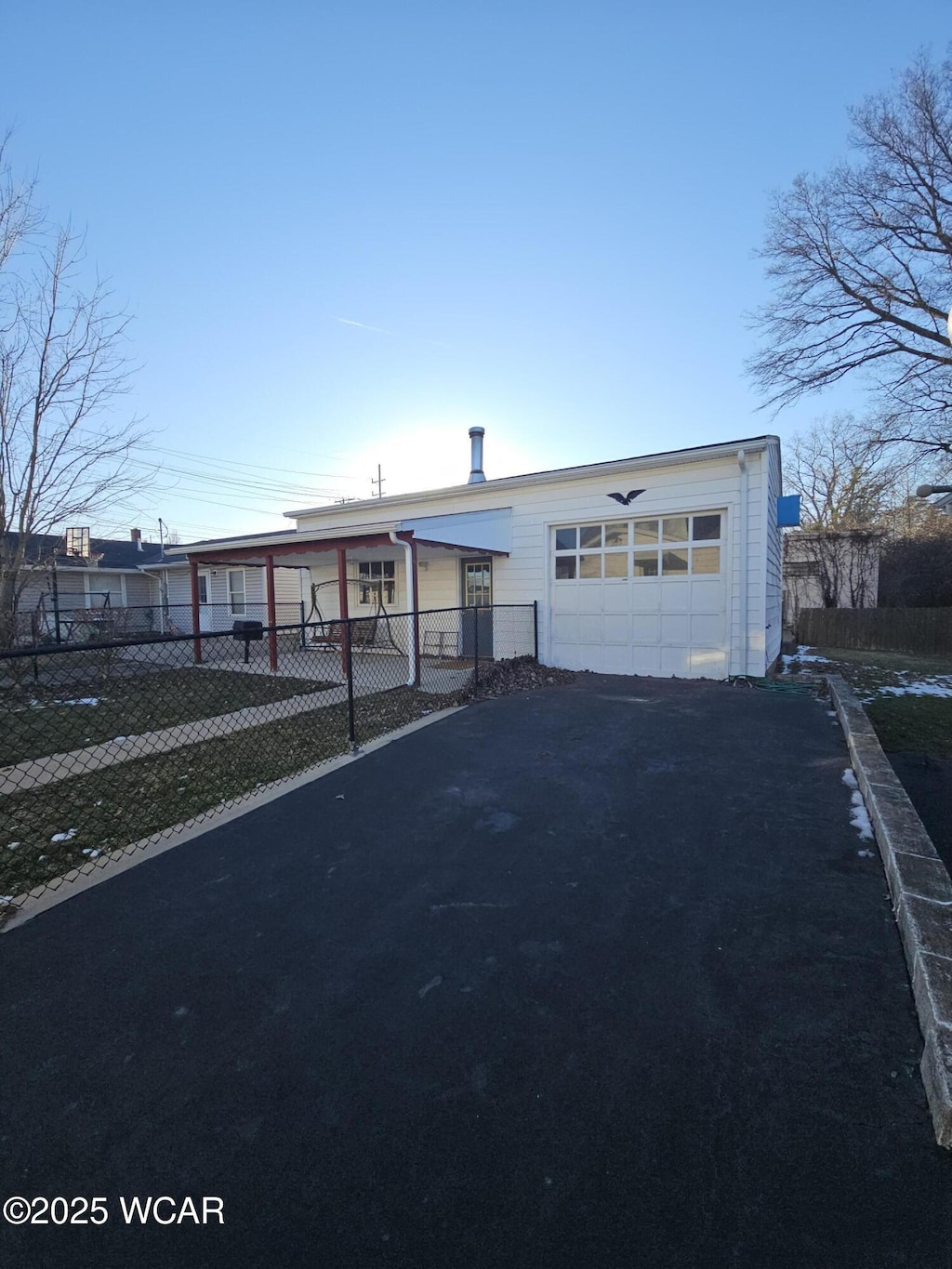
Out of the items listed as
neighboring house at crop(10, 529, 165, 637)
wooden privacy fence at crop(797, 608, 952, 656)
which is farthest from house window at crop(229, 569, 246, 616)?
wooden privacy fence at crop(797, 608, 952, 656)

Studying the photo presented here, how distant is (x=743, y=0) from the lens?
6.71 m

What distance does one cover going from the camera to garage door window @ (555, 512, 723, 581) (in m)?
8.70

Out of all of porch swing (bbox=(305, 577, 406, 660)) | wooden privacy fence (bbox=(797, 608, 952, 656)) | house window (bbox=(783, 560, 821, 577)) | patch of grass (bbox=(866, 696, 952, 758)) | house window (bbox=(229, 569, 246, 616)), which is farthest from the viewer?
house window (bbox=(783, 560, 821, 577))

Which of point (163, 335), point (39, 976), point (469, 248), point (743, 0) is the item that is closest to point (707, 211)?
point (743, 0)

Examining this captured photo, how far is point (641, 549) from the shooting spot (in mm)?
9234

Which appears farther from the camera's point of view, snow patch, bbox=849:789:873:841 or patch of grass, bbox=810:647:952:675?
patch of grass, bbox=810:647:952:675

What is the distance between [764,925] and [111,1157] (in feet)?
8.15

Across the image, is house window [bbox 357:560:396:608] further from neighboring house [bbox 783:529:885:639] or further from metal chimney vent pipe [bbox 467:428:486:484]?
neighboring house [bbox 783:529:885:639]

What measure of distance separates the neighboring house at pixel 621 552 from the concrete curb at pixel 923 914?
4768mm

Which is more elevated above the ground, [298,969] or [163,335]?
[163,335]

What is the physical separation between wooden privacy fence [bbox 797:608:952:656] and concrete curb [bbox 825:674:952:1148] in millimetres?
14728

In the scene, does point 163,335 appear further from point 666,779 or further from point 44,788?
point 666,779

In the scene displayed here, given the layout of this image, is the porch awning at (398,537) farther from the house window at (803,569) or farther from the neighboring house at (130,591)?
the house window at (803,569)

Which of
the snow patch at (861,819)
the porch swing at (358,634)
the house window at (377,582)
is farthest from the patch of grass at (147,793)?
the house window at (377,582)
